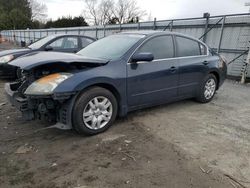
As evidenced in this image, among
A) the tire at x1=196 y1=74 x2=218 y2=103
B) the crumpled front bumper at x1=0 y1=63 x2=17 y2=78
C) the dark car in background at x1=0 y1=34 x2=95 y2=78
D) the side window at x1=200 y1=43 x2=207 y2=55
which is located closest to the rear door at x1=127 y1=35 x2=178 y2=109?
the tire at x1=196 y1=74 x2=218 y2=103

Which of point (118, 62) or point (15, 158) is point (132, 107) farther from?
point (15, 158)

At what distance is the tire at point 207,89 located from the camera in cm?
590

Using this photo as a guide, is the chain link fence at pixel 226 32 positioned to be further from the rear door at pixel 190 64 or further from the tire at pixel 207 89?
the rear door at pixel 190 64

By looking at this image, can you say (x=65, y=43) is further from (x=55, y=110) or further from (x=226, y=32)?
(x=226, y=32)

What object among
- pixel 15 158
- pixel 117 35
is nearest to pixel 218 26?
pixel 117 35

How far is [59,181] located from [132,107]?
2028mm

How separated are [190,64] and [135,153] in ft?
8.73

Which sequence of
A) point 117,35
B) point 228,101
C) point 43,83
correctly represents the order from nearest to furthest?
point 43,83, point 117,35, point 228,101

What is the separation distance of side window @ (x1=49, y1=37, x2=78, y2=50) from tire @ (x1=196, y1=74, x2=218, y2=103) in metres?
4.82

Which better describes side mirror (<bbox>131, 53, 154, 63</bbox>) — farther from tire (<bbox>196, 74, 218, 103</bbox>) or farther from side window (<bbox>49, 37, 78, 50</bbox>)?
side window (<bbox>49, 37, 78, 50</bbox>)

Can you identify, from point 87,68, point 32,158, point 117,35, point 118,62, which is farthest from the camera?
point 117,35

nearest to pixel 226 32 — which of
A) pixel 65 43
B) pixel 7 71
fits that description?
pixel 65 43

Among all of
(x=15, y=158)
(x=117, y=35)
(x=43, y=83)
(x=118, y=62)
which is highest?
(x=117, y=35)

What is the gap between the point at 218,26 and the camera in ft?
35.6
